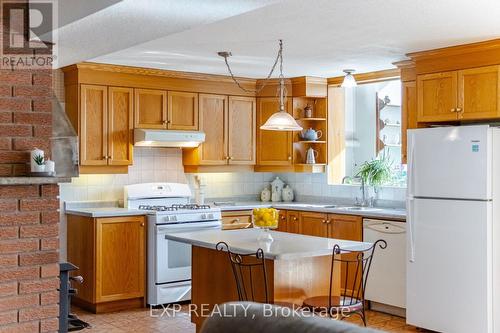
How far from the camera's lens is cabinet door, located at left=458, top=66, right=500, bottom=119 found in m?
4.78

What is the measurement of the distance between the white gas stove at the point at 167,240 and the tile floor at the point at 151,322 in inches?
9.1

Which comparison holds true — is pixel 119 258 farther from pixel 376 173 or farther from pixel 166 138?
pixel 376 173

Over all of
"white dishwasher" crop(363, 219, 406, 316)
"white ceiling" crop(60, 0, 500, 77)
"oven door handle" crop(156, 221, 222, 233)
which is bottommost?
"white dishwasher" crop(363, 219, 406, 316)

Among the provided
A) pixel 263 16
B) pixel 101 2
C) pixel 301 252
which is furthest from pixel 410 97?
pixel 101 2

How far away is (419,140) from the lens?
509cm

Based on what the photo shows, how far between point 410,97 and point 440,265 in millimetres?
1589

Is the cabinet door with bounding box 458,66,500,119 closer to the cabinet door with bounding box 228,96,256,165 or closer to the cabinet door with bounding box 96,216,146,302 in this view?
the cabinet door with bounding box 228,96,256,165

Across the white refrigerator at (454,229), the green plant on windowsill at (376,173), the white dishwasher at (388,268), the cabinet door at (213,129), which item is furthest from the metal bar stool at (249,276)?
the cabinet door at (213,129)

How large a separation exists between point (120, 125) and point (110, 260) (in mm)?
1299

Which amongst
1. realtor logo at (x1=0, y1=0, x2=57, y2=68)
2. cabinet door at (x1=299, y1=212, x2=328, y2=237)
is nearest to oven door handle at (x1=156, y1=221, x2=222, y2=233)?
cabinet door at (x1=299, y1=212, x2=328, y2=237)

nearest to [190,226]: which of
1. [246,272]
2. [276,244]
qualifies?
[246,272]

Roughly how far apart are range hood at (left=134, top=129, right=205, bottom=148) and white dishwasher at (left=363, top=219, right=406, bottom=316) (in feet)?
6.26

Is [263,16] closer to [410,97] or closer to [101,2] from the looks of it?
[101,2]

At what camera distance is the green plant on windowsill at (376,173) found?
625 centimetres
